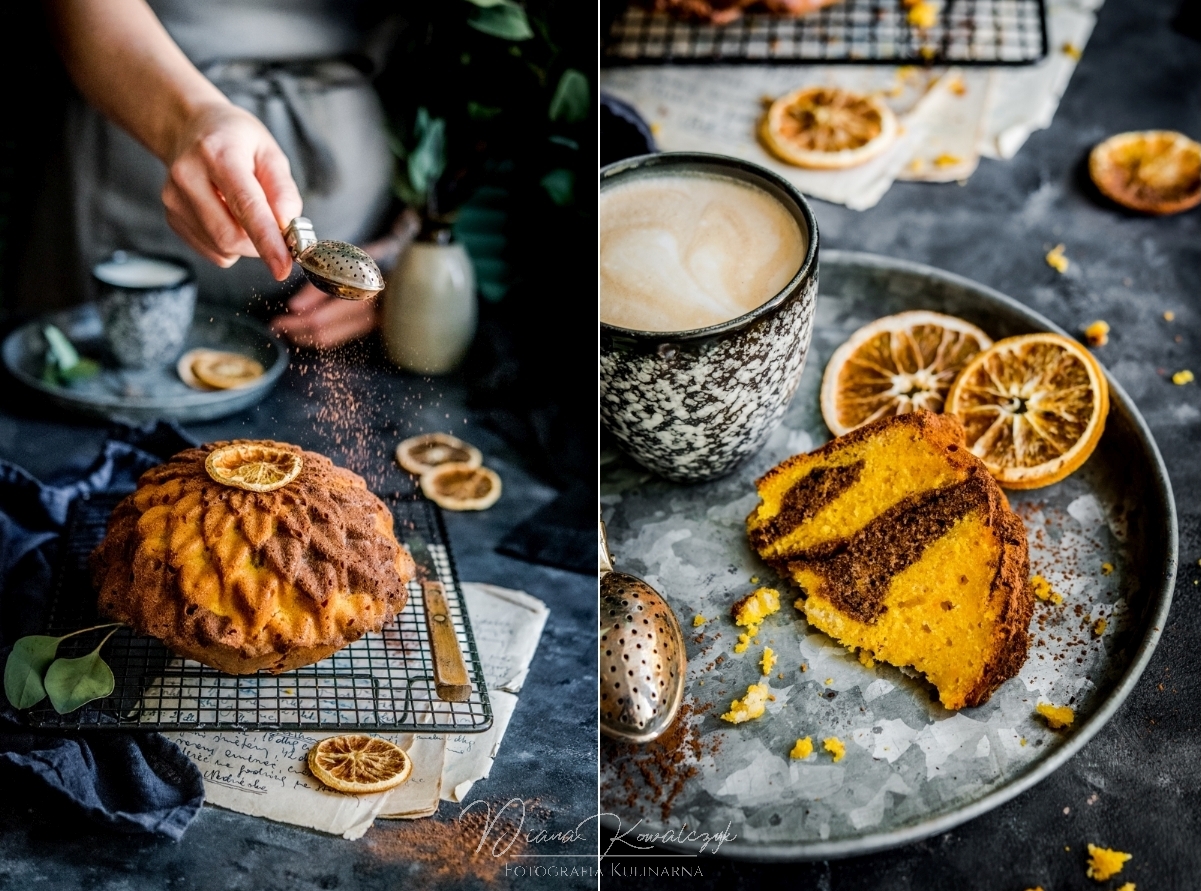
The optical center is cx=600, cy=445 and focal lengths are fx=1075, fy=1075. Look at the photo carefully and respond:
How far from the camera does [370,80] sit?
1.23 m

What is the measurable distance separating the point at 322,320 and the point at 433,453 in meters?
0.18

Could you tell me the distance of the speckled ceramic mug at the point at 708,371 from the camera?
2.53 ft

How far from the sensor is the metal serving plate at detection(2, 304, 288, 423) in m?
1.07

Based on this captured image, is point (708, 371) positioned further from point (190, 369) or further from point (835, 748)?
point (190, 369)

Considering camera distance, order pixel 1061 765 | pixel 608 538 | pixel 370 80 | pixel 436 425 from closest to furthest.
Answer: pixel 1061 765, pixel 608 538, pixel 436 425, pixel 370 80

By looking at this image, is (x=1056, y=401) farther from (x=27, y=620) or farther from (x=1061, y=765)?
(x=27, y=620)

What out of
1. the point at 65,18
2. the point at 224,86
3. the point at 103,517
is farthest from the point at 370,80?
the point at 103,517

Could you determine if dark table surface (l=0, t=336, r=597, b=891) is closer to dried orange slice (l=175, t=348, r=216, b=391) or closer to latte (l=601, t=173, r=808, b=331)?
dried orange slice (l=175, t=348, r=216, b=391)

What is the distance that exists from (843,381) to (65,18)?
79cm

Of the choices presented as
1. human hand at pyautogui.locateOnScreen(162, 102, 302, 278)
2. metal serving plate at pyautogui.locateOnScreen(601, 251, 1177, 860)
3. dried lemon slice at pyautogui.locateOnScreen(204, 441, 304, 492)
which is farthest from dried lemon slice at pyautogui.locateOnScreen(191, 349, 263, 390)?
metal serving plate at pyautogui.locateOnScreen(601, 251, 1177, 860)

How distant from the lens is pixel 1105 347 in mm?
1067

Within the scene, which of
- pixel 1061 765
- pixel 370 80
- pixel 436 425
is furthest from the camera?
pixel 370 80

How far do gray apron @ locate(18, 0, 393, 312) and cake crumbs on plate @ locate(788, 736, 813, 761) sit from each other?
2.34ft
